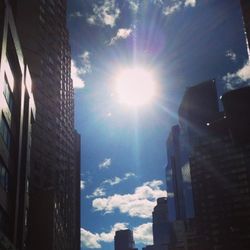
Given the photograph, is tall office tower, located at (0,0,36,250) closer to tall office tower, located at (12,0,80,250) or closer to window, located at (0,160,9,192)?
window, located at (0,160,9,192)

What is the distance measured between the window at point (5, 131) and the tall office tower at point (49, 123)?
35946mm

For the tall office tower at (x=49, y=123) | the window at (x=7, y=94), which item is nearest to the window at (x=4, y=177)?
the window at (x=7, y=94)

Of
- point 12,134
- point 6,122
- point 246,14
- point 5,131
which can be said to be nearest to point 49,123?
point 246,14

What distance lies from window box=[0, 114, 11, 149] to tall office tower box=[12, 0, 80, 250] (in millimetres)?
35946

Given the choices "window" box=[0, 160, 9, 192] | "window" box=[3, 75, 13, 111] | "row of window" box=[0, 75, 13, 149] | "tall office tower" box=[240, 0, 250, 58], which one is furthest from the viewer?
"tall office tower" box=[240, 0, 250, 58]

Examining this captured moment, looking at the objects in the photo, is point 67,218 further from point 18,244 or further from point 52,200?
point 18,244

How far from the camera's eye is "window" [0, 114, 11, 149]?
4722 centimetres

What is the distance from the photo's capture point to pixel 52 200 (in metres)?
88.0

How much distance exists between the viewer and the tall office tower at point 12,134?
4694 cm

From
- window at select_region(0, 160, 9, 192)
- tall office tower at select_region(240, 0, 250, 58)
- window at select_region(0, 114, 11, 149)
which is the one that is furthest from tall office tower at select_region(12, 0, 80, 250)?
tall office tower at select_region(240, 0, 250, 58)

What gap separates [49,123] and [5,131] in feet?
227

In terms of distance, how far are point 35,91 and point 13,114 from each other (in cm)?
5846

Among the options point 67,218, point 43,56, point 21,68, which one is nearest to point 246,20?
point 21,68

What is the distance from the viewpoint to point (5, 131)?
49000 millimetres
